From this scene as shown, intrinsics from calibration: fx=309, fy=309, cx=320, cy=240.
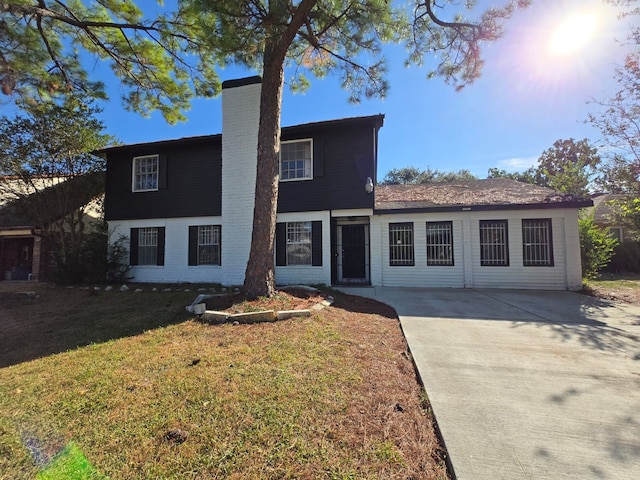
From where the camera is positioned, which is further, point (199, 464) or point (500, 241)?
point (500, 241)

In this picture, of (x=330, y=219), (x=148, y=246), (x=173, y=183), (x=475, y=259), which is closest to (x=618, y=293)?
(x=475, y=259)

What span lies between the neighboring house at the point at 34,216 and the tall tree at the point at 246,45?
13.4 feet

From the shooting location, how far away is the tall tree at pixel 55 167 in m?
10.8

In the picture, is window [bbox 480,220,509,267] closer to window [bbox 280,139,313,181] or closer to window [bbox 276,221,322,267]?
window [bbox 276,221,322,267]

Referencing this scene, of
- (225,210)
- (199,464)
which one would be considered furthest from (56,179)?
(199,464)

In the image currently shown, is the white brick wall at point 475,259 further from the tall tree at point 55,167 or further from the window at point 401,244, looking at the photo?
the tall tree at point 55,167

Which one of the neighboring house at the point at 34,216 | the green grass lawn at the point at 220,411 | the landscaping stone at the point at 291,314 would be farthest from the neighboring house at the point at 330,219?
the green grass lawn at the point at 220,411

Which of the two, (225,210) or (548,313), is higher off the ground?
(225,210)

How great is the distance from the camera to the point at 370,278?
11.0m

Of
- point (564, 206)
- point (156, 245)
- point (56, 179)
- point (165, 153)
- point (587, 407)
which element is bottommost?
point (587, 407)

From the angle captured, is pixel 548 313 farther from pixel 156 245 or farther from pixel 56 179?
pixel 56 179

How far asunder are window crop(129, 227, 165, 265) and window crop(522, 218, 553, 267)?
12.9 meters

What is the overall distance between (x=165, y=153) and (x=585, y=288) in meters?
15.2

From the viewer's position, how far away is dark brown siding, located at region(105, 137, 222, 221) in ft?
37.8
